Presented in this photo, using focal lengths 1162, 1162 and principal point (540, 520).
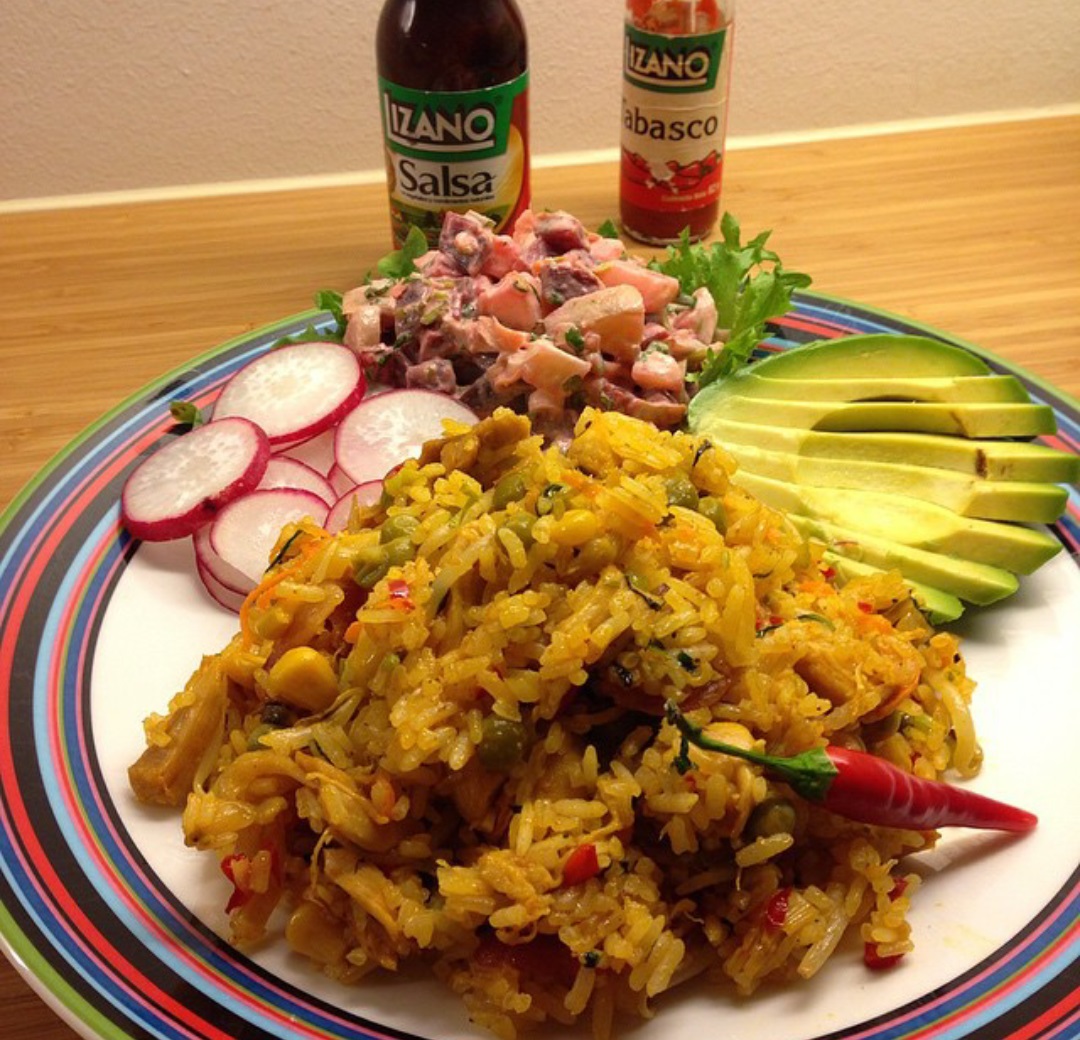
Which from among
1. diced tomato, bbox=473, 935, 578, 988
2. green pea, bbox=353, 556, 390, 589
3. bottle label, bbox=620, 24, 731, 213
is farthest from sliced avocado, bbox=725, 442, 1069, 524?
bottle label, bbox=620, 24, 731, 213

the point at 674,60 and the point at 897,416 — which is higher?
the point at 674,60

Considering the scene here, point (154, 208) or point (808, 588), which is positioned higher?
point (808, 588)

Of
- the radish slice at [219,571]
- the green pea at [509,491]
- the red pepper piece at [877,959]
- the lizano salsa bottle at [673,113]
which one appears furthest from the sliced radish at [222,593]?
the lizano salsa bottle at [673,113]

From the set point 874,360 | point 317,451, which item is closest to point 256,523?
point 317,451

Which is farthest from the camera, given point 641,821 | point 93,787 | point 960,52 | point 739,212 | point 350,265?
point 960,52

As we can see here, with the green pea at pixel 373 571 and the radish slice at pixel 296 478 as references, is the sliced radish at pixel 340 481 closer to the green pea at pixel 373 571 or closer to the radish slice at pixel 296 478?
the radish slice at pixel 296 478

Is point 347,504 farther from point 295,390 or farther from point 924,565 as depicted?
point 924,565

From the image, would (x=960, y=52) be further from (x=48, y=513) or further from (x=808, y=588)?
(x=48, y=513)

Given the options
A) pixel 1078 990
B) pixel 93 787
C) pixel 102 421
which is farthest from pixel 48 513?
pixel 1078 990
